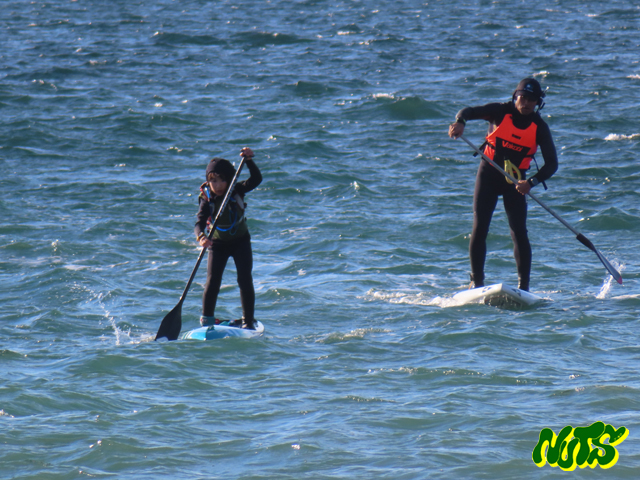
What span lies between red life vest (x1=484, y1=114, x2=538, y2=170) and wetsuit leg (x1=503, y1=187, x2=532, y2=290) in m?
0.28

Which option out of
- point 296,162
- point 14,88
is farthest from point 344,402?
point 14,88

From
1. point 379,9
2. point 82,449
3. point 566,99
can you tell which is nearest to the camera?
point 82,449

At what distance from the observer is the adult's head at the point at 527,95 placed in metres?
7.48

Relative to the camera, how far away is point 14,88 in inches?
757

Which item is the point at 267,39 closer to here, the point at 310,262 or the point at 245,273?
the point at 310,262

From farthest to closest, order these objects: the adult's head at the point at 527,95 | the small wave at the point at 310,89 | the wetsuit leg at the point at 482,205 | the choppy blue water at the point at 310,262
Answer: the small wave at the point at 310,89 → the wetsuit leg at the point at 482,205 → the adult's head at the point at 527,95 → the choppy blue water at the point at 310,262

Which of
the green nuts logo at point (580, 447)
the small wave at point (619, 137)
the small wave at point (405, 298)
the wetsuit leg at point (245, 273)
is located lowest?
the small wave at point (405, 298)

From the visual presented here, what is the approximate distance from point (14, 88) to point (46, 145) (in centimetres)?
465

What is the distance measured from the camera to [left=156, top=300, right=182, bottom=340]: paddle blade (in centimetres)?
729

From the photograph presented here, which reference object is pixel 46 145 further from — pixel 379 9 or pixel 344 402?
pixel 379 9

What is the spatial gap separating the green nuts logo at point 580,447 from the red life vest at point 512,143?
3.12 m

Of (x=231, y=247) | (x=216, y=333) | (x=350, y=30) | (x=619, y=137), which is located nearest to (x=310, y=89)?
(x=619, y=137)

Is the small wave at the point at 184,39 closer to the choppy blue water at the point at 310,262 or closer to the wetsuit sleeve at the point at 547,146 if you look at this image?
the choppy blue water at the point at 310,262

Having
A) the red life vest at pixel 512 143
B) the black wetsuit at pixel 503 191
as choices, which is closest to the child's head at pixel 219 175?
the black wetsuit at pixel 503 191
